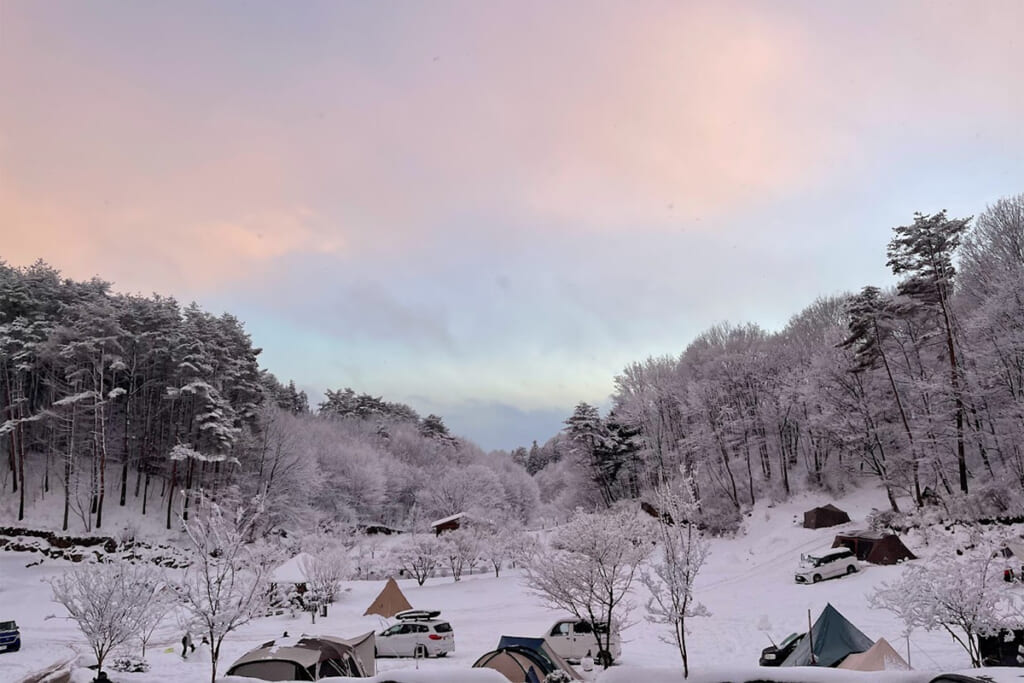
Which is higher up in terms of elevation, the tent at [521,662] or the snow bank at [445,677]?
the snow bank at [445,677]

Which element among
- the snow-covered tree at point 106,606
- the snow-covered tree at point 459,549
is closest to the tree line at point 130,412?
the snow-covered tree at point 459,549

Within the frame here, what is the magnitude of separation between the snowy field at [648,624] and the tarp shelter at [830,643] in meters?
1.73

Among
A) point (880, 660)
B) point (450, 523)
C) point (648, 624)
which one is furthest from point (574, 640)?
point (450, 523)

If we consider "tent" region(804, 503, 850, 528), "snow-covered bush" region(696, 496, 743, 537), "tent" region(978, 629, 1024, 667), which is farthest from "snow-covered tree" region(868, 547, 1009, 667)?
"snow-covered bush" region(696, 496, 743, 537)

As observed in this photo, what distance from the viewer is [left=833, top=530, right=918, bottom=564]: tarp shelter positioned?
86.4ft

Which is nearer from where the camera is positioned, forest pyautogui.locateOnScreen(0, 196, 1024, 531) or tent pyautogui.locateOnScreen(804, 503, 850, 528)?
forest pyautogui.locateOnScreen(0, 196, 1024, 531)

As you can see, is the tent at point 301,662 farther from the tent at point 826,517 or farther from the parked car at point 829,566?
the tent at point 826,517

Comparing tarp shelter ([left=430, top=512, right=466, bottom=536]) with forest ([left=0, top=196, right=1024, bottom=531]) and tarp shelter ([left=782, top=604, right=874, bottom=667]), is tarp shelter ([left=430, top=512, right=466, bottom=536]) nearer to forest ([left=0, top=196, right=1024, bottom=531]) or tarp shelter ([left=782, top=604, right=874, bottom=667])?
forest ([left=0, top=196, right=1024, bottom=531])

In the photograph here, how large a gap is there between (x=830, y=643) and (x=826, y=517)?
24.5 m

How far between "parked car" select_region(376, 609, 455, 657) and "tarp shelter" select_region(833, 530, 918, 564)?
68.5 feet

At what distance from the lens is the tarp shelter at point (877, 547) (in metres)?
26.3

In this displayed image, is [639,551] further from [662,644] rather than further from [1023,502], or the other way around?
[1023,502]

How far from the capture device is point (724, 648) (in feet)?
58.5

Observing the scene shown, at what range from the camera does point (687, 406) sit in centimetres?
5169
